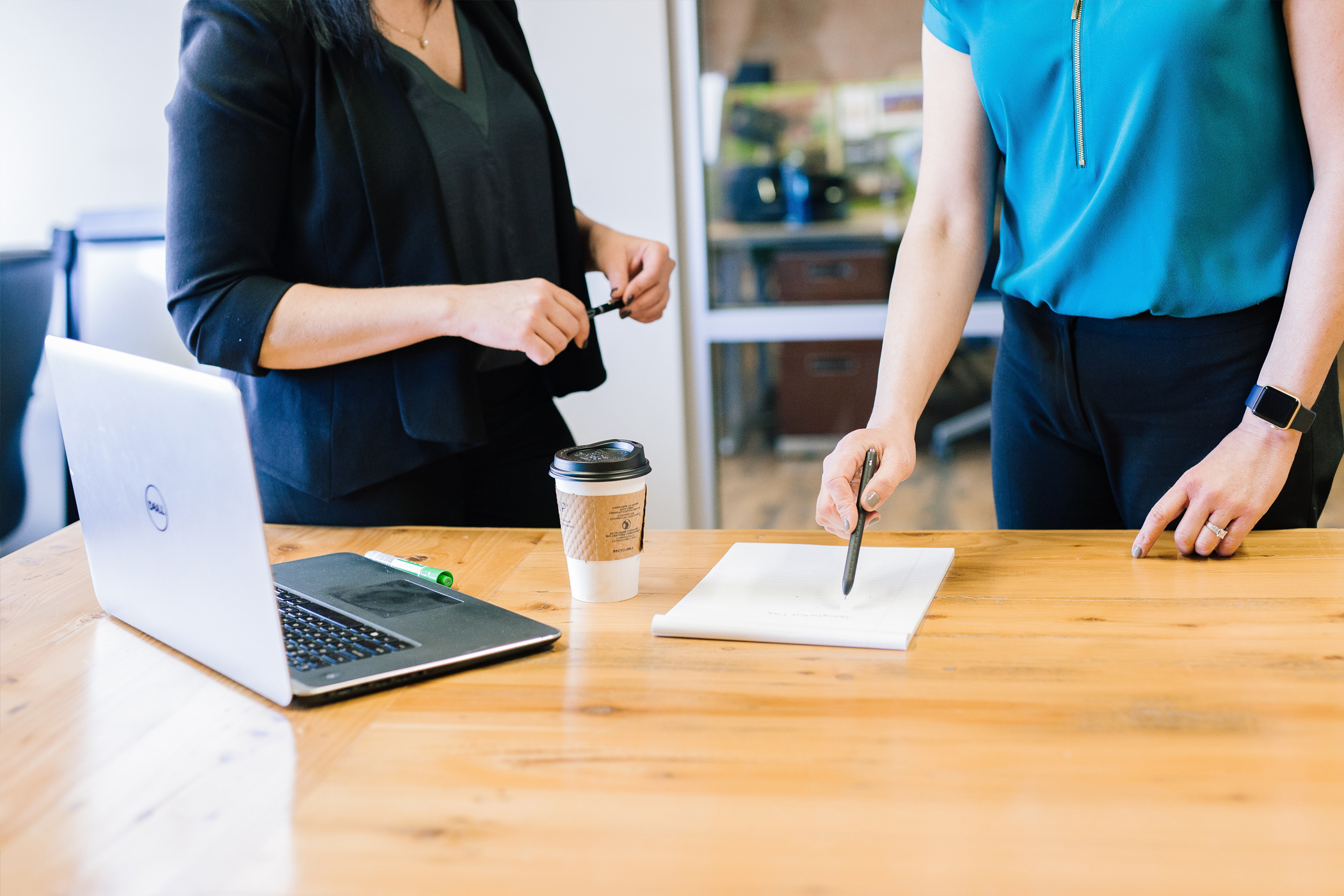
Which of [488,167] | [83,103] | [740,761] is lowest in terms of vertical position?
[740,761]

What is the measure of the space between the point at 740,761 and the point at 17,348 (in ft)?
9.12

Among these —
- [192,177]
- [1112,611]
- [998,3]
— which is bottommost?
[1112,611]

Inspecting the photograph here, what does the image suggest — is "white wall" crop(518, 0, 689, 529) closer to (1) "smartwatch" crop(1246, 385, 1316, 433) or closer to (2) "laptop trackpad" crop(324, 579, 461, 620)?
(2) "laptop trackpad" crop(324, 579, 461, 620)

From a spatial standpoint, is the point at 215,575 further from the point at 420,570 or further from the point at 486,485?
the point at 486,485

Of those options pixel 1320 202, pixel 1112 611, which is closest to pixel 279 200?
pixel 1112 611

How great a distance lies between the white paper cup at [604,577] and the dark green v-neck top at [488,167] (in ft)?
1.54

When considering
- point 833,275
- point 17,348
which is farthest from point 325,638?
point 17,348

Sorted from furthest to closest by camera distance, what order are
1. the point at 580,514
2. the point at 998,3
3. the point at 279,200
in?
the point at 279,200 → the point at 998,3 → the point at 580,514

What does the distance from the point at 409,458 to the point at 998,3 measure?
2.76 feet

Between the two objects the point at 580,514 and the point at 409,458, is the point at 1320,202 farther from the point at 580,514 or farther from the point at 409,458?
the point at 409,458

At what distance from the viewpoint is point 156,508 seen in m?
0.87

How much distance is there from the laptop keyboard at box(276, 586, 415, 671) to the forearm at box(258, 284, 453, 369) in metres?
0.35

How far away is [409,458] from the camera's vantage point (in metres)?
1.33

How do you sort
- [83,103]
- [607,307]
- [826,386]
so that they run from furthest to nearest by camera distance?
[826,386] < [83,103] < [607,307]
